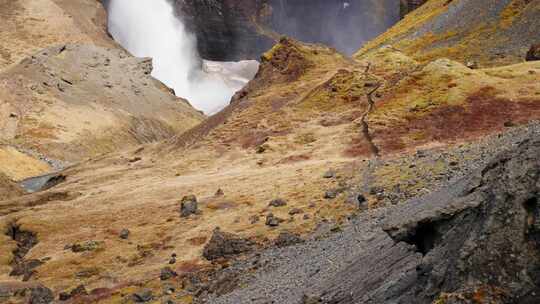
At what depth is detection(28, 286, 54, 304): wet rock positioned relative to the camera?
30188mm

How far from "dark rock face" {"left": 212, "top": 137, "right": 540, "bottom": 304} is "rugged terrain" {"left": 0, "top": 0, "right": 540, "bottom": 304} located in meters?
0.03

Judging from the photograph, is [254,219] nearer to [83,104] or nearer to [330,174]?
[330,174]

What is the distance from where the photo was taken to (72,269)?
34469 millimetres

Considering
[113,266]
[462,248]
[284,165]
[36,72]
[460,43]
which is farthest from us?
[36,72]

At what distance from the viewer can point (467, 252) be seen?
37.3 ft

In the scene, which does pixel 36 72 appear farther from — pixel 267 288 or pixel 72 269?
pixel 267 288

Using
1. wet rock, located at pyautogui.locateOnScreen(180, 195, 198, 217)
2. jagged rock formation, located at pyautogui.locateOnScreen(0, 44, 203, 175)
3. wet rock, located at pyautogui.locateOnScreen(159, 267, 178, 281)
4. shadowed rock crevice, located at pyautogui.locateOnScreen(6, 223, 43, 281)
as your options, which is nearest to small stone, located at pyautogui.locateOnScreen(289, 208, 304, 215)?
wet rock, located at pyautogui.locateOnScreen(159, 267, 178, 281)

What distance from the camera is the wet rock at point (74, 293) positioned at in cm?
3062

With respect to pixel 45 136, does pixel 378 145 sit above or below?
below

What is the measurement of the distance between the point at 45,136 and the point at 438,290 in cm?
12173

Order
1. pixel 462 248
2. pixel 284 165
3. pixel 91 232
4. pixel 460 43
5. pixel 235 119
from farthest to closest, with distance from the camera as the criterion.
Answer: pixel 460 43, pixel 235 119, pixel 284 165, pixel 91 232, pixel 462 248

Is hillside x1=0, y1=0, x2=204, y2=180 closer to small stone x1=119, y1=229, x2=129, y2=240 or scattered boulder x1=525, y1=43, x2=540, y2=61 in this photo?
small stone x1=119, y1=229, x2=129, y2=240

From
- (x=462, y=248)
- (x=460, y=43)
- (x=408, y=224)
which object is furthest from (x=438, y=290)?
(x=460, y=43)

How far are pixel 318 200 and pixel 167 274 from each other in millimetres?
9724
